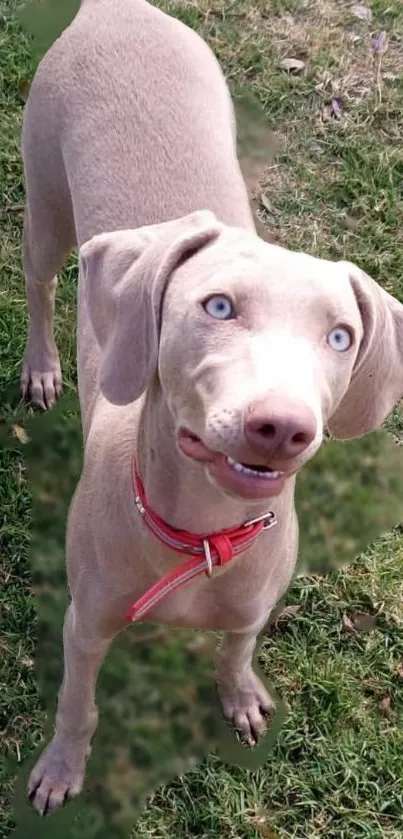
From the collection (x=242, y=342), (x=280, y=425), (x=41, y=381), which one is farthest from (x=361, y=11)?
(x=280, y=425)

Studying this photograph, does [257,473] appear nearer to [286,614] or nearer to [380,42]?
[286,614]

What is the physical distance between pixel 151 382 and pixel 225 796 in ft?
6.15

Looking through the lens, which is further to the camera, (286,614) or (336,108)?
(336,108)

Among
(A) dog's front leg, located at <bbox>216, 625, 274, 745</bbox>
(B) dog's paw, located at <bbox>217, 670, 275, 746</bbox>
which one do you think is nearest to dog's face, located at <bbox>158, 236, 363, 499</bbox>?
(A) dog's front leg, located at <bbox>216, 625, 274, 745</bbox>

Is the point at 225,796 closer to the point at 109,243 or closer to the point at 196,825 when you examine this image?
the point at 196,825

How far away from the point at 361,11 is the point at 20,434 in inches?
130

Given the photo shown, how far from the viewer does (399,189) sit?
18.1 feet

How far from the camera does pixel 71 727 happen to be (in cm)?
357

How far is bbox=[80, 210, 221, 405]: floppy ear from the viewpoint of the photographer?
2.45 meters

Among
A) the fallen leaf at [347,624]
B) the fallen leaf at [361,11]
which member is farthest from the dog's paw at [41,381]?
the fallen leaf at [361,11]

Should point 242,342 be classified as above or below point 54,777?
above

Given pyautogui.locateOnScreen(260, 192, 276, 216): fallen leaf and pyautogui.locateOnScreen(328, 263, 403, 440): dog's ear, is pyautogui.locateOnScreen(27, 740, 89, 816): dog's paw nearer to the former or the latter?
pyautogui.locateOnScreen(328, 263, 403, 440): dog's ear

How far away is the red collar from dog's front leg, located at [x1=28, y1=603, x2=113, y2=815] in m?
0.52

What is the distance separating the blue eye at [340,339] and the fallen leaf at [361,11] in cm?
438
